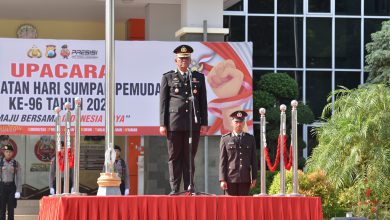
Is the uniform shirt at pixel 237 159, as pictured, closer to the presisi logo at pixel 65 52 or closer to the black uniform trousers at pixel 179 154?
the black uniform trousers at pixel 179 154

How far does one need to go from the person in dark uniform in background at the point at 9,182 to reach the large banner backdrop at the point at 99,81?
3.94 feet

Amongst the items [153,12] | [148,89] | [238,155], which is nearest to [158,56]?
[148,89]

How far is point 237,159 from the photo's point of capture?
45.4ft

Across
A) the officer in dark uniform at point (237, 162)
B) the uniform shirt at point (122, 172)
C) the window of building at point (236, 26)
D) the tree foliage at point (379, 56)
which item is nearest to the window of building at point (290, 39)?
the window of building at point (236, 26)

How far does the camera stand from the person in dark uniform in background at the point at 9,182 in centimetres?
2012

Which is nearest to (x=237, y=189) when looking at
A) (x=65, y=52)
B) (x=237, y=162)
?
(x=237, y=162)

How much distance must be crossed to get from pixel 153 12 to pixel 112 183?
12.8 metres

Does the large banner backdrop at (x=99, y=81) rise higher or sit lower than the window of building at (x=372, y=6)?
lower

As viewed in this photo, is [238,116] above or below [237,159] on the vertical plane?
above

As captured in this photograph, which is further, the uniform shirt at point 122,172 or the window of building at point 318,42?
the window of building at point 318,42

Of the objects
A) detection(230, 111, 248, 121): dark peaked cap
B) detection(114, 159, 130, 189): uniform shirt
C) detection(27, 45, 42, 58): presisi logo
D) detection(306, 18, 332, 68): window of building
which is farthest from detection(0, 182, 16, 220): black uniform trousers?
detection(306, 18, 332, 68): window of building

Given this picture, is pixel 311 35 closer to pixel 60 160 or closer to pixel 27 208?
pixel 27 208

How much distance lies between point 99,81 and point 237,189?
323 inches

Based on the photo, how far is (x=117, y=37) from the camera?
26656 millimetres
